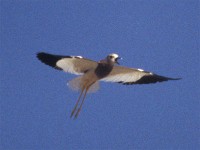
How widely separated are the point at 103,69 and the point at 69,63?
693mm

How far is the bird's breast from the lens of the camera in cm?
1278

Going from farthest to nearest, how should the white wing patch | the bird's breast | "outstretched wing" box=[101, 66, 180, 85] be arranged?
"outstretched wing" box=[101, 66, 180, 85] → the bird's breast → the white wing patch

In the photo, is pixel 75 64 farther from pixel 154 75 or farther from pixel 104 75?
pixel 154 75

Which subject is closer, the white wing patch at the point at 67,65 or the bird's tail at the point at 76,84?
the white wing patch at the point at 67,65

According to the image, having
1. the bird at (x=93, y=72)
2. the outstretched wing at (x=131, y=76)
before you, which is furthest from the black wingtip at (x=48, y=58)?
the outstretched wing at (x=131, y=76)

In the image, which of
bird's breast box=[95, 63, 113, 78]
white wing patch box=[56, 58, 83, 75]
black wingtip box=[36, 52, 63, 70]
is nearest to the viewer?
A: black wingtip box=[36, 52, 63, 70]

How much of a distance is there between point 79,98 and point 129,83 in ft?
3.62

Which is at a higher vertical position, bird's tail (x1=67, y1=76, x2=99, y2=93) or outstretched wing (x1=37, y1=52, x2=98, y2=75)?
outstretched wing (x1=37, y1=52, x2=98, y2=75)

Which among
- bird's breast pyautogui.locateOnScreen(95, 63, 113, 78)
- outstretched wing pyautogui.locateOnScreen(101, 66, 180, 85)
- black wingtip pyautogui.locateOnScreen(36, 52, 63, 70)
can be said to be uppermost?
outstretched wing pyautogui.locateOnScreen(101, 66, 180, 85)

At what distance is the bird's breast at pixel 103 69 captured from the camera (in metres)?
12.8

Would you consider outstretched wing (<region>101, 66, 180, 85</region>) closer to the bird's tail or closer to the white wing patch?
the bird's tail

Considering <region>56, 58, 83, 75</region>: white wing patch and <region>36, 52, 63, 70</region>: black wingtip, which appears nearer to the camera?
<region>36, 52, 63, 70</region>: black wingtip

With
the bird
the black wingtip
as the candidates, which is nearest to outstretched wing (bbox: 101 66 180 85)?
the bird

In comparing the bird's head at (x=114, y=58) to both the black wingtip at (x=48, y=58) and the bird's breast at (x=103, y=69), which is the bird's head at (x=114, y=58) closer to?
the bird's breast at (x=103, y=69)
